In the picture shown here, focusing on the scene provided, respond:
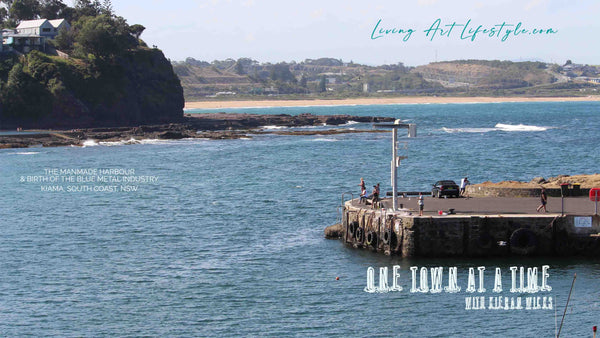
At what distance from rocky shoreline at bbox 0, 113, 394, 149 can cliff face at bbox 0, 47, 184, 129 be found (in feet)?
19.3

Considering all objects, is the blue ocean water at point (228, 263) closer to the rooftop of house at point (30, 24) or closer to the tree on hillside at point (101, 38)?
the tree on hillside at point (101, 38)

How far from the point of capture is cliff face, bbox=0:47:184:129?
132750 mm

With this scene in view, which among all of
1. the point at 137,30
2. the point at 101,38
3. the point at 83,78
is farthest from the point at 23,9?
the point at 83,78

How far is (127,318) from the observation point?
110 ft

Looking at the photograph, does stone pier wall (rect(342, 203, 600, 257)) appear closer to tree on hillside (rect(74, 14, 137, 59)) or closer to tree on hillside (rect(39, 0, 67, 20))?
tree on hillside (rect(74, 14, 137, 59))

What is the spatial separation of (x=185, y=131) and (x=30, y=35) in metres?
39.4

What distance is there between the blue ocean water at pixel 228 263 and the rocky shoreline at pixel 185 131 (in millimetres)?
28752

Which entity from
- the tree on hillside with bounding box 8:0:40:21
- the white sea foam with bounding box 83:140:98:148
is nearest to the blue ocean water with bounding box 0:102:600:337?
the white sea foam with bounding box 83:140:98:148

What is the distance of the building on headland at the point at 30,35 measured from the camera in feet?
489

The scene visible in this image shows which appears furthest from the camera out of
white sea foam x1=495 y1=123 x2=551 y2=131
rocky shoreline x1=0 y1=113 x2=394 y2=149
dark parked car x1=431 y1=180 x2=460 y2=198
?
white sea foam x1=495 y1=123 x2=551 y2=131

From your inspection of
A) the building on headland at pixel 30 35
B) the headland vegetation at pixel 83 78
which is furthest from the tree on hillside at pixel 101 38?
the building on headland at pixel 30 35

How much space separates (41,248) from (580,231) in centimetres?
2848

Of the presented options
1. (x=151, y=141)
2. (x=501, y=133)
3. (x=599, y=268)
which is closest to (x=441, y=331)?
(x=599, y=268)

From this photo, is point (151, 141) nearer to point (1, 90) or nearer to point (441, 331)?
point (1, 90)
